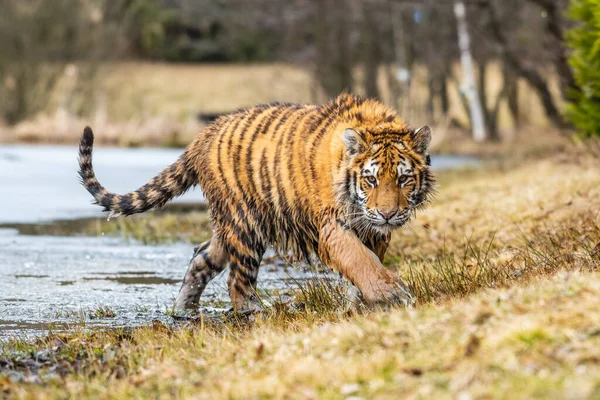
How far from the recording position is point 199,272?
28.4ft

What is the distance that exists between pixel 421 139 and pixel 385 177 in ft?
1.54

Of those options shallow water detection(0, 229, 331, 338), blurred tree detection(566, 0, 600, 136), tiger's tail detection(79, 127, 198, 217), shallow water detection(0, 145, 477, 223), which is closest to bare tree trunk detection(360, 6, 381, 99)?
shallow water detection(0, 145, 477, 223)

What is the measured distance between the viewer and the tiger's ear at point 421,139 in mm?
7363

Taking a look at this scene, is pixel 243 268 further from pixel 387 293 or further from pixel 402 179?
pixel 402 179

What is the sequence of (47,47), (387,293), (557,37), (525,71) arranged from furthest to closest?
(47,47), (525,71), (557,37), (387,293)

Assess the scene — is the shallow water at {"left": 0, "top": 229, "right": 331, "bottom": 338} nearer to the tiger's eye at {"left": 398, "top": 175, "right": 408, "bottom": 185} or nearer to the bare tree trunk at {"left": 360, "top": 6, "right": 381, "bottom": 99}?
the tiger's eye at {"left": 398, "top": 175, "right": 408, "bottom": 185}

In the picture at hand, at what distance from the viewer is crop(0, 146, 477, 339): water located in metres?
8.39

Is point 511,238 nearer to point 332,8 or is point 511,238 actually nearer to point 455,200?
point 455,200

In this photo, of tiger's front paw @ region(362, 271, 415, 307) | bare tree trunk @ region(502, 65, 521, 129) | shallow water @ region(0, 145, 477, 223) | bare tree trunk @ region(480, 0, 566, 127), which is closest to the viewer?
tiger's front paw @ region(362, 271, 415, 307)

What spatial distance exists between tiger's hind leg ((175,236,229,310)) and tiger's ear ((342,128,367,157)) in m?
1.84

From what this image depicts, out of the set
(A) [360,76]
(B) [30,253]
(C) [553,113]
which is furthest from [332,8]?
(B) [30,253]

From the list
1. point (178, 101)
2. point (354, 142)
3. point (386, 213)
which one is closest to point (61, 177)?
point (354, 142)

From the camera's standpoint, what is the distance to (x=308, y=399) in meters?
4.84

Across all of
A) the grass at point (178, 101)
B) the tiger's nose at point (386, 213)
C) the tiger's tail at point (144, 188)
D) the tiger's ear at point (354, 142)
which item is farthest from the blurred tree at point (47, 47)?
the tiger's nose at point (386, 213)
